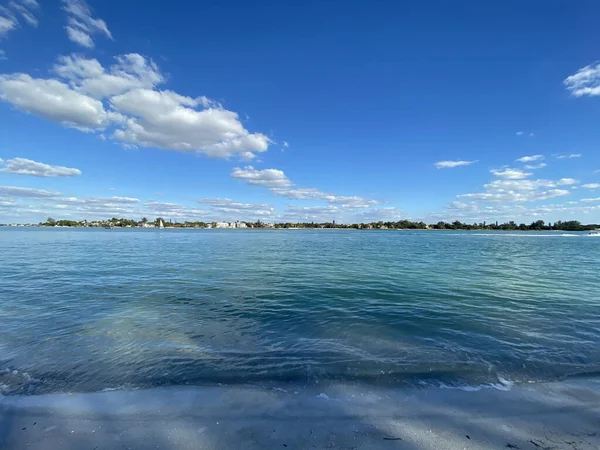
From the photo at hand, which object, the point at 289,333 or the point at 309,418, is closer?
the point at 309,418

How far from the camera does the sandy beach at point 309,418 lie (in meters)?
4.55

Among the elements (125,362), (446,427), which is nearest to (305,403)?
(446,427)

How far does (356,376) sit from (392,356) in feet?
5.38

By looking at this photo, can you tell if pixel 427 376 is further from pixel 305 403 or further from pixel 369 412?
pixel 305 403

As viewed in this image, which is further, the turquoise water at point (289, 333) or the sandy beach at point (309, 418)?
the turquoise water at point (289, 333)

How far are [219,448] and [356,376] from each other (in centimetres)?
351

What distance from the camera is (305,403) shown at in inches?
224

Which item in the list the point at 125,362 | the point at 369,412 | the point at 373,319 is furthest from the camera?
the point at 373,319

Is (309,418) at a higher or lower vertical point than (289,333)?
higher

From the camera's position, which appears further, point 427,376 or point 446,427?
point 427,376

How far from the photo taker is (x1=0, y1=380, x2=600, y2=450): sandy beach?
455cm

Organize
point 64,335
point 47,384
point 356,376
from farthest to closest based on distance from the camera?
point 64,335
point 356,376
point 47,384

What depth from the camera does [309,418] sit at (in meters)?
5.20

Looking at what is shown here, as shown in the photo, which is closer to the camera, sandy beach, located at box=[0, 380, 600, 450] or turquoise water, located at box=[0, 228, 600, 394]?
sandy beach, located at box=[0, 380, 600, 450]
